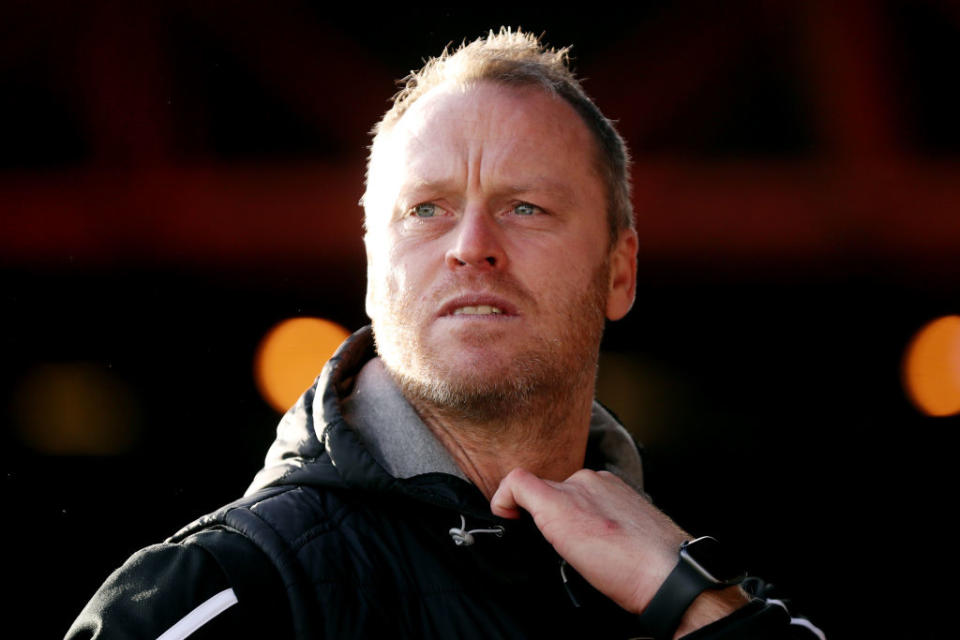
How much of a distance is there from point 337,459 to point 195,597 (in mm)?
339

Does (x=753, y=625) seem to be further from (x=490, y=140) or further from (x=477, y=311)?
(x=490, y=140)

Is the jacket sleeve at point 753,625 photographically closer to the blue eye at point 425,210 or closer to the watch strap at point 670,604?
the watch strap at point 670,604

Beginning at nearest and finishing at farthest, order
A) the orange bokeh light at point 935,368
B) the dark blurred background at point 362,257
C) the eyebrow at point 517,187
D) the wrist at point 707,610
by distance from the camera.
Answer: the wrist at point 707,610 < the eyebrow at point 517,187 < the dark blurred background at point 362,257 < the orange bokeh light at point 935,368

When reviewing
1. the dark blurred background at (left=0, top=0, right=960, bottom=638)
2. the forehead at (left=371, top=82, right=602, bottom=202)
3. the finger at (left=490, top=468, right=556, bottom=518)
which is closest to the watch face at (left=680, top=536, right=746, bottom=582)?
the finger at (left=490, top=468, right=556, bottom=518)

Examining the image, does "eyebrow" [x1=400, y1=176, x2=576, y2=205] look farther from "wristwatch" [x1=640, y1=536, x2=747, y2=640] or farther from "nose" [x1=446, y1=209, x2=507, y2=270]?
"wristwatch" [x1=640, y1=536, x2=747, y2=640]

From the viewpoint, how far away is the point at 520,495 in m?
1.49

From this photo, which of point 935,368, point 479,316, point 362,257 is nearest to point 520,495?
point 479,316

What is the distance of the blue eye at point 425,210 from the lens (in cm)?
180

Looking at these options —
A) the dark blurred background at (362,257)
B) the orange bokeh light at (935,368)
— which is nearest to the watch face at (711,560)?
the dark blurred background at (362,257)

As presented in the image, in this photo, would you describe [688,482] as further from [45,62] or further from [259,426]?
[45,62]

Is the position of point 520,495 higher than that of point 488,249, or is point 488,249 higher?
point 488,249

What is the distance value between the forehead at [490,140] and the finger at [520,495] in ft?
2.05

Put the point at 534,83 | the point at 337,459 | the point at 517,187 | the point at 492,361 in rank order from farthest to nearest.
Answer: the point at 534,83 → the point at 517,187 → the point at 492,361 → the point at 337,459

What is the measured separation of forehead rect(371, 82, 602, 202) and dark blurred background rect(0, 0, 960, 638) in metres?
1.71
